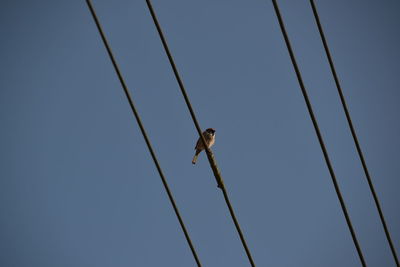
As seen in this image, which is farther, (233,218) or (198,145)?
(198,145)

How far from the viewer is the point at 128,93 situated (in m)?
4.48

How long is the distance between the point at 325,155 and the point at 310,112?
0.40m

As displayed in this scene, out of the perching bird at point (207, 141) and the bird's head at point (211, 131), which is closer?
the perching bird at point (207, 141)

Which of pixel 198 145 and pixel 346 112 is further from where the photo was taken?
pixel 198 145

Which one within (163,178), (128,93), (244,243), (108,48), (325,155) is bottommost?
(244,243)

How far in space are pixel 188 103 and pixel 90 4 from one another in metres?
1.24

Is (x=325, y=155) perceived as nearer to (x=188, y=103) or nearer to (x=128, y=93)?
(x=188, y=103)

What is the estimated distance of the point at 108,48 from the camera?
4.50 meters

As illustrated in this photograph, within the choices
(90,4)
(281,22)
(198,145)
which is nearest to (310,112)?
(281,22)

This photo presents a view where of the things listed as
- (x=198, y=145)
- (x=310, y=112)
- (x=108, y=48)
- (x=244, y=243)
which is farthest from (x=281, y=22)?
(x=198, y=145)

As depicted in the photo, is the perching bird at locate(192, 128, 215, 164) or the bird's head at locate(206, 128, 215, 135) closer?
the perching bird at locate(192, 128, 215, 164)

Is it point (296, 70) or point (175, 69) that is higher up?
point (175, 69)

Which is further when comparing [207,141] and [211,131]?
[211,131]

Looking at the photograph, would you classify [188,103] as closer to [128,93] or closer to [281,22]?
[128,93]
